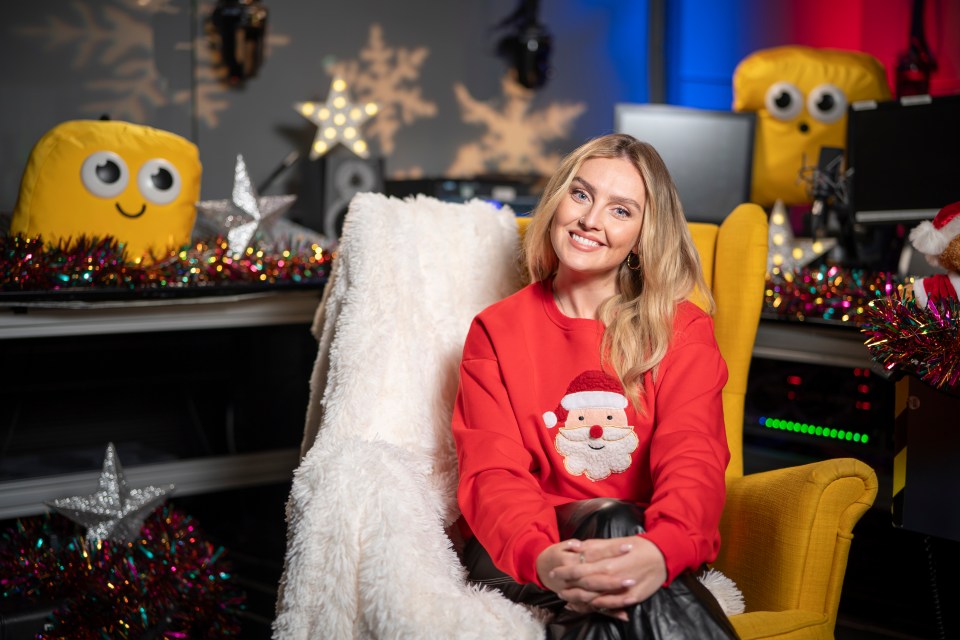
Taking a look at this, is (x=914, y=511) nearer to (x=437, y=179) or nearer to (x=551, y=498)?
(x=551, y=498)

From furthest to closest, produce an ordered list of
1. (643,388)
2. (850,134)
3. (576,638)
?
(850,134) → (643,388) → (576,638)

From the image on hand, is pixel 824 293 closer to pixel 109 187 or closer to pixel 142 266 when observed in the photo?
pixel 142 266

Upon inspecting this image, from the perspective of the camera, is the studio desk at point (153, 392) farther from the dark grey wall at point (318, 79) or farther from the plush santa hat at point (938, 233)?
the plush santa hat at point (938, 233)

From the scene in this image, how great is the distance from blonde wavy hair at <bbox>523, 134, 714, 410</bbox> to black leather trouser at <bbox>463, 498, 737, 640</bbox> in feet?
0.72

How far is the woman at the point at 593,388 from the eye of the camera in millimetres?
1224

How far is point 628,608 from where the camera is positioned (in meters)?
1.11

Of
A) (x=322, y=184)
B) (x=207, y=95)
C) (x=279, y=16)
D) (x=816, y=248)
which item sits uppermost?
(x=279, y=16)

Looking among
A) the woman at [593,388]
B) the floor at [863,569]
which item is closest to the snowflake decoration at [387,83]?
the floor at [863,569]

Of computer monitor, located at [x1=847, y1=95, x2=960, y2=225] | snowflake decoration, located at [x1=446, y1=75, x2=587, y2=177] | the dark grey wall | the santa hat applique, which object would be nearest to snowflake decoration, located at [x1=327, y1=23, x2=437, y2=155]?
the dark grey wall

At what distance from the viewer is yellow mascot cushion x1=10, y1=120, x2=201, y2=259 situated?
75.2 inches

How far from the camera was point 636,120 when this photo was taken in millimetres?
2373

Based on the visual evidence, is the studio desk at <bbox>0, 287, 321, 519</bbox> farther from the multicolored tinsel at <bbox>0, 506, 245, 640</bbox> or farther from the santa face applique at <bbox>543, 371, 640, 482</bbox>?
the santa face applique at <bbox>543, 371, 640, 482</bbox>

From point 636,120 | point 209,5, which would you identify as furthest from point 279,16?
point 636,120

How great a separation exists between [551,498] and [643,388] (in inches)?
8.5
